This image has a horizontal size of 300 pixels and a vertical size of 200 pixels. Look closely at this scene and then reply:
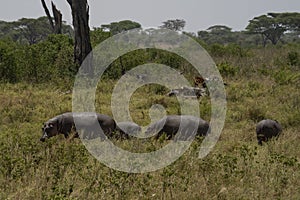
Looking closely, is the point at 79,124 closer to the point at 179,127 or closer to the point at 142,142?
the point at 142,142

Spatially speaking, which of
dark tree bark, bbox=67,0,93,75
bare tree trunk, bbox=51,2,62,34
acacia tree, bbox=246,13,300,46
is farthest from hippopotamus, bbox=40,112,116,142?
acacia tree, bbox=246,13,300,46

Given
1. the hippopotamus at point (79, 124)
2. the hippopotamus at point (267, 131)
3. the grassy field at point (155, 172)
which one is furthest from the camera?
the hippopotamus at point (267, 131)

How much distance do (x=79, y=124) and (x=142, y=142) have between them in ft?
4.65

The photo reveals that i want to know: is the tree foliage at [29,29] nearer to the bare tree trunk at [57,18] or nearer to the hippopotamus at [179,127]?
the bare tree trunk at [57,18]

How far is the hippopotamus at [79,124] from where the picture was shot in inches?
262

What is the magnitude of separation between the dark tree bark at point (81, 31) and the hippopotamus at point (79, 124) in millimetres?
5594

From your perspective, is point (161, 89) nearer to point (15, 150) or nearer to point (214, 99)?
point (214, 99)

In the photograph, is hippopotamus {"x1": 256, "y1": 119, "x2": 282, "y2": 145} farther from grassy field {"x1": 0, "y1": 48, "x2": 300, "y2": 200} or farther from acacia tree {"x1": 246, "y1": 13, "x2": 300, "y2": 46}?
acacia tree {"x1": 246, "y1": 13, "x2": 300, "y2": 46}

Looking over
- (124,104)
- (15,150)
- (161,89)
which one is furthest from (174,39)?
(15,150)

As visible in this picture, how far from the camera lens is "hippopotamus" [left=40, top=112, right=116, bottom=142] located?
6.66m

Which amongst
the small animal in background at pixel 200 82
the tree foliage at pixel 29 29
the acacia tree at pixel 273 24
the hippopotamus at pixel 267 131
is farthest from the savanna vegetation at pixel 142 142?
the tree foliage at pixel 29 29

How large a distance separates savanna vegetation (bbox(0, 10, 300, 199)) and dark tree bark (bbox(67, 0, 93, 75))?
1.17 feet

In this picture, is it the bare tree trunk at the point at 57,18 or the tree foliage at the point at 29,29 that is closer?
the bare tree trunk at the point at 57,18

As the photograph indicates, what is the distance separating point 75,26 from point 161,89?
323 centimetres
